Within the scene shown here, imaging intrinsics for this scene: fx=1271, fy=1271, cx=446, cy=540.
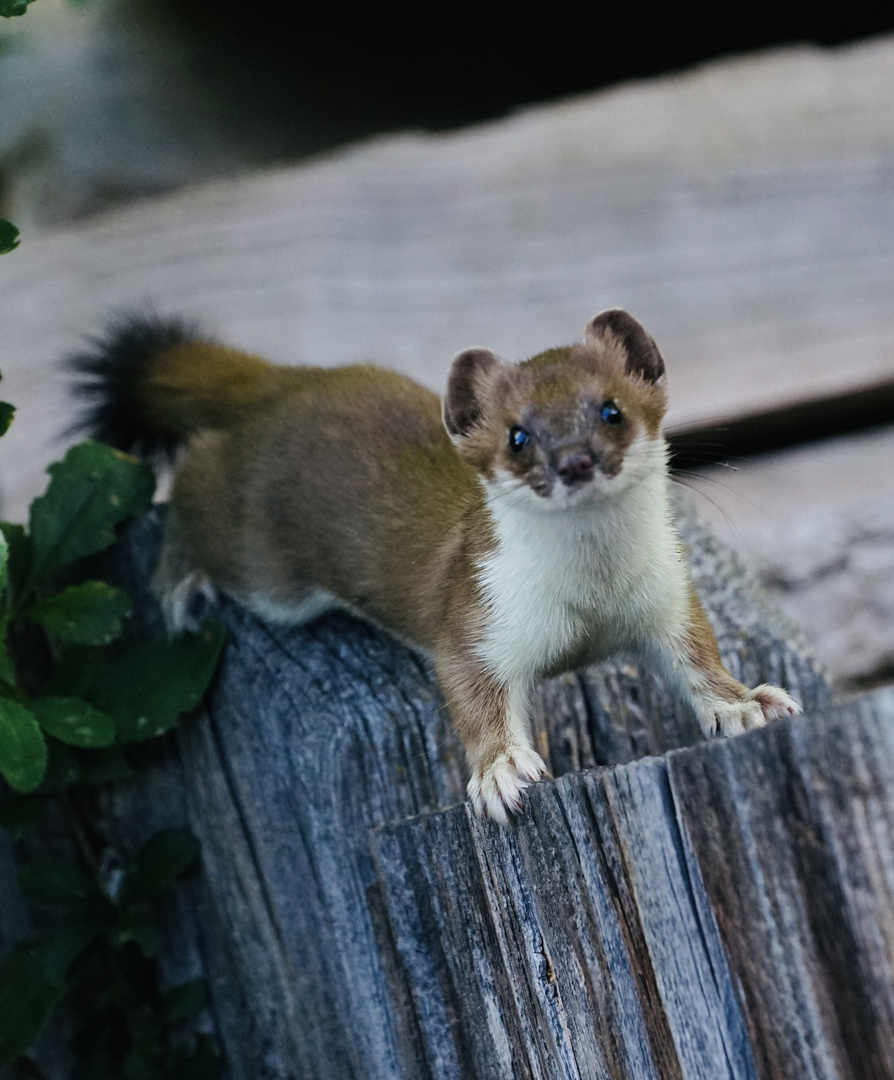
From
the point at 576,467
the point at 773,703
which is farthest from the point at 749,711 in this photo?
the point at 576,467

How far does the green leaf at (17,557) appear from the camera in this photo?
194cm

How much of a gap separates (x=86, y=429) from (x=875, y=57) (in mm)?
2029

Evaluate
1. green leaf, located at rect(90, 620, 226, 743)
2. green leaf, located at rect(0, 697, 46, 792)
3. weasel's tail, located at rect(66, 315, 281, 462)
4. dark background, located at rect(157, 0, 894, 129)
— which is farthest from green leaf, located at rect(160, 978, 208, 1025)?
dark background, located at rect(157, 0, 894, 129)

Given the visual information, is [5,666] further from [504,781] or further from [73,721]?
[504,781]

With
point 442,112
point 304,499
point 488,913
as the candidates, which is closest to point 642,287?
point 442,112

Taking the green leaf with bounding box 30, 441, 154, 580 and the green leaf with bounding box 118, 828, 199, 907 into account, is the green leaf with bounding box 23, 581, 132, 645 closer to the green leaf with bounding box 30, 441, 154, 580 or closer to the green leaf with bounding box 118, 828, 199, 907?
the green leaf with bounding box 30, 441, 154, 580

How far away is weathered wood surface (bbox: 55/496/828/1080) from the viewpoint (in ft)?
4.05

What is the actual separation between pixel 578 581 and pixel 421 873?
1.62ft

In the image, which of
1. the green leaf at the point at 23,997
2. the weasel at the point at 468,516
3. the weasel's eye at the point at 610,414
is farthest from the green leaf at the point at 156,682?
the weasel's eye at the point at 610,414

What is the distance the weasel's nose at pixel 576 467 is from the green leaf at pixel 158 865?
878 millimetres

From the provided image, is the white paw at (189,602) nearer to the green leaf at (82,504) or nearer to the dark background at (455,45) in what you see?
the green leaf at (82,504)

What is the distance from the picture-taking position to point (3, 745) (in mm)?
1623

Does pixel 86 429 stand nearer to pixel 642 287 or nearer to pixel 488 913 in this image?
pixel 642 287

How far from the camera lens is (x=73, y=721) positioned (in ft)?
5.90
